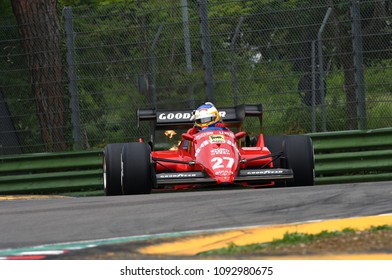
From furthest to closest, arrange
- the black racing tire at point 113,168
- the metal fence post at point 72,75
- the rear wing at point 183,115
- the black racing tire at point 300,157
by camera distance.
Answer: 1. the metal fence post at point 72,75
2. the rear wing at point 183,115
3. the black racing tire at point 300,157
4. the black racing tire at point 113,168

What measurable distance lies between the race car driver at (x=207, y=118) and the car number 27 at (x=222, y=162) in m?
0.81

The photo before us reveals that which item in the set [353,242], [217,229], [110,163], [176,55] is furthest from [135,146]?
[353,242]

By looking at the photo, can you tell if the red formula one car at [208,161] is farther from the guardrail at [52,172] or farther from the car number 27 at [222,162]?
the guardrail at [52,172]

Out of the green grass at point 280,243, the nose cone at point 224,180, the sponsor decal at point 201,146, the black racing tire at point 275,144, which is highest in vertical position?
the black racing tire at point 275,144

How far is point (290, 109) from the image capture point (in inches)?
557

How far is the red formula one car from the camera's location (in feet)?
40.0

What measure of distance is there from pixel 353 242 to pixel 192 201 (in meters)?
3.34

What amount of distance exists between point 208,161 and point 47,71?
3.97 meters

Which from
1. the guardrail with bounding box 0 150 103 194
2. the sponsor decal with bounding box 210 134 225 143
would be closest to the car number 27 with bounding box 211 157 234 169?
the sponsor decal with bounding box 210 134 225 143

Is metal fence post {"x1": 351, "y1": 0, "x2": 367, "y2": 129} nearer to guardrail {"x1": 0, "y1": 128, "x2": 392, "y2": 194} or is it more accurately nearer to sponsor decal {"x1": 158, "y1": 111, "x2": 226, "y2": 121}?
guardrail {"x1": 0, "y1": 128, "x2": 392, "y2": 194}

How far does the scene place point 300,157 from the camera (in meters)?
12.8

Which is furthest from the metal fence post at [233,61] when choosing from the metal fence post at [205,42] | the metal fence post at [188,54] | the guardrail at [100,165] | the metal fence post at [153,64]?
the guardrail at [100,165]

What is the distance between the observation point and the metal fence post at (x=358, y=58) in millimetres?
14031

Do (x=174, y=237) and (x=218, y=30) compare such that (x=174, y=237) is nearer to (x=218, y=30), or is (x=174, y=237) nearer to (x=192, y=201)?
(x=192, y=201)
